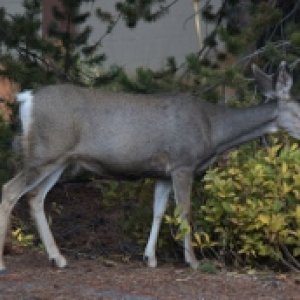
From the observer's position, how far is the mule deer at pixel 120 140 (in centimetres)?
807

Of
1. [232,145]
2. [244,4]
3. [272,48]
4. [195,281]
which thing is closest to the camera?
[195,281]

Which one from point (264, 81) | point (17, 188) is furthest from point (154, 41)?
point (17, 188)

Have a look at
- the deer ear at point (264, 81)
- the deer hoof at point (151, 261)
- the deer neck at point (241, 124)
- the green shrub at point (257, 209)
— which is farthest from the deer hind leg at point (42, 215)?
the deer ear at point (264, 81)

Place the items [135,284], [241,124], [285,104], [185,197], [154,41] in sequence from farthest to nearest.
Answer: [154,41], [285,104], [241,124], [185,197], [135,284]

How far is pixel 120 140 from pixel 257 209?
1.27 metres

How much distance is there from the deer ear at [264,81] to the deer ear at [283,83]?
6 centimetres

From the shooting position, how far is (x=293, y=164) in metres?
8.02

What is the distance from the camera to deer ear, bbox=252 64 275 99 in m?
8.66

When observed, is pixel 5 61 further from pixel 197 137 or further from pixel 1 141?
pixel 197 137

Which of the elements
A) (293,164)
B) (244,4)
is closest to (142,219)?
(293,164)

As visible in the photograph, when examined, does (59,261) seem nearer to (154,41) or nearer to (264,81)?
(264,81)

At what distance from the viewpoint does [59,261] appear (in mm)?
8203

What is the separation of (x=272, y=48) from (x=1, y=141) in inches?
110

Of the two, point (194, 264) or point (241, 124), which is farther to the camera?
point (241, 124)
